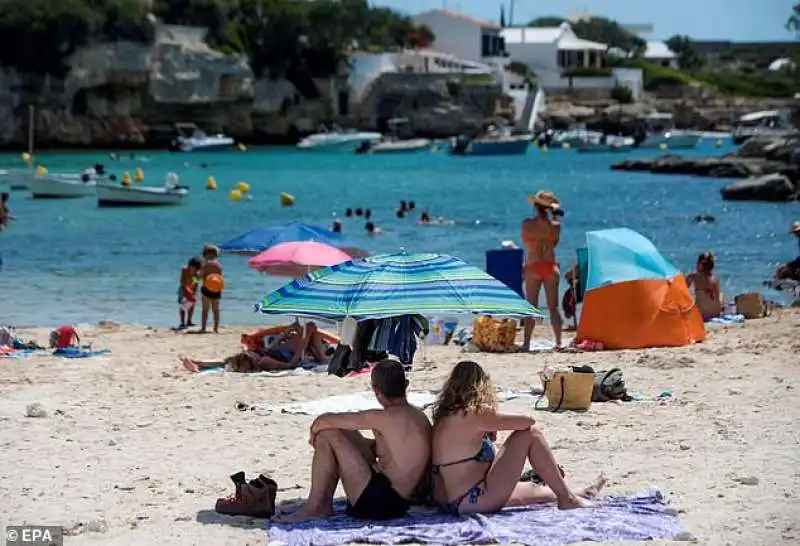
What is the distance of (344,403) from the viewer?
35.8 feet

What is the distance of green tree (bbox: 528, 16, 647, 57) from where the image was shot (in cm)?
16062

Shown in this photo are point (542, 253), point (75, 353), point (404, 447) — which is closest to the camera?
point (404, 447)

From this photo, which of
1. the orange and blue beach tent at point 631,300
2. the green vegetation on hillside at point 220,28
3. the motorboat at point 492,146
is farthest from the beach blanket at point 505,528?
the green vegetation on hillside at point 220,28

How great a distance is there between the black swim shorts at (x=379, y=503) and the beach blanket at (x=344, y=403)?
9.74ft

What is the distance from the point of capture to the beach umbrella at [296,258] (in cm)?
1495

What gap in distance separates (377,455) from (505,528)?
0.85m

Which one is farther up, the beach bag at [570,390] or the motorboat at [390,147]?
the beach bag at [570,390]

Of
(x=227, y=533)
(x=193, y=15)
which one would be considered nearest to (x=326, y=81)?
(x=193, y=15)

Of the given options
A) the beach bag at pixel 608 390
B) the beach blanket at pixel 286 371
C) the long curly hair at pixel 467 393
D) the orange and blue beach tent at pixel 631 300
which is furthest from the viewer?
the orange and blue beach tent at pixel 631 300

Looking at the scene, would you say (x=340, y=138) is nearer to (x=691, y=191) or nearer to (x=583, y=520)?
(x=691, y=191)

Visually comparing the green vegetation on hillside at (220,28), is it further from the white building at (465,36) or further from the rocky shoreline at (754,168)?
the rocky shoreline at (754,168)

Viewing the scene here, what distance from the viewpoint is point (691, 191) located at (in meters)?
53.7

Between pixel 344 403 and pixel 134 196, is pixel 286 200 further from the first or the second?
pixel 344 403

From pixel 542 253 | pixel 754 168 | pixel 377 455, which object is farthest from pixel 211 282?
pixel 754 168
